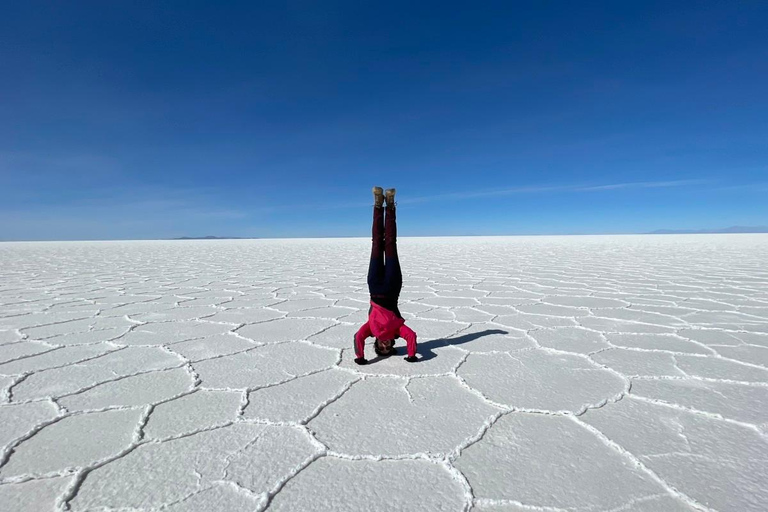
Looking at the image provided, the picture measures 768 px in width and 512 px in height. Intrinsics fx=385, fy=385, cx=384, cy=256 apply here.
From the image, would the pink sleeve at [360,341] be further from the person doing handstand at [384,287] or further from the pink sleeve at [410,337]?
the pink sleeve at [410,337]

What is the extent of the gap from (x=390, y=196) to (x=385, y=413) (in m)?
0.86

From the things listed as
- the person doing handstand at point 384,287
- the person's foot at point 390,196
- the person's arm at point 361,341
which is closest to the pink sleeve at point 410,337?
the person doing handstand at point 384,287

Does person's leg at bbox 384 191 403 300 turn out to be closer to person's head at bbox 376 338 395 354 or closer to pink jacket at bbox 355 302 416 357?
pink jacket at bbox 355 302 416 357

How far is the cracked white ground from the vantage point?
895mm

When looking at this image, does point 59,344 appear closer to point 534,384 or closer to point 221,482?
point 221,482

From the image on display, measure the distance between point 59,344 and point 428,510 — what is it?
2.10m

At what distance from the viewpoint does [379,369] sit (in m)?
1.64

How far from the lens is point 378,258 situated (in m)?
1.68

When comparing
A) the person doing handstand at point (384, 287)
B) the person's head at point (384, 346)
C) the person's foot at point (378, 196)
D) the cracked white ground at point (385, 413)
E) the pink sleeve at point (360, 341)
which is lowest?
the cracked white ground at point (385, 413)

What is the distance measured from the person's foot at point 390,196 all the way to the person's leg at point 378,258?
0.04 meters

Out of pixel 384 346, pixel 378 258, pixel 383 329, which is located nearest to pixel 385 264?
pixel 378 258

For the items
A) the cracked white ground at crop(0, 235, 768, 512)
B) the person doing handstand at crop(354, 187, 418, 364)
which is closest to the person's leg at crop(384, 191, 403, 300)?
the person doing handstand at crop(354, 187, 418, 364)

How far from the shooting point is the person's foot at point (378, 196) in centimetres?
160

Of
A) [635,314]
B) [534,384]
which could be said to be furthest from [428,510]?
[635,314]
